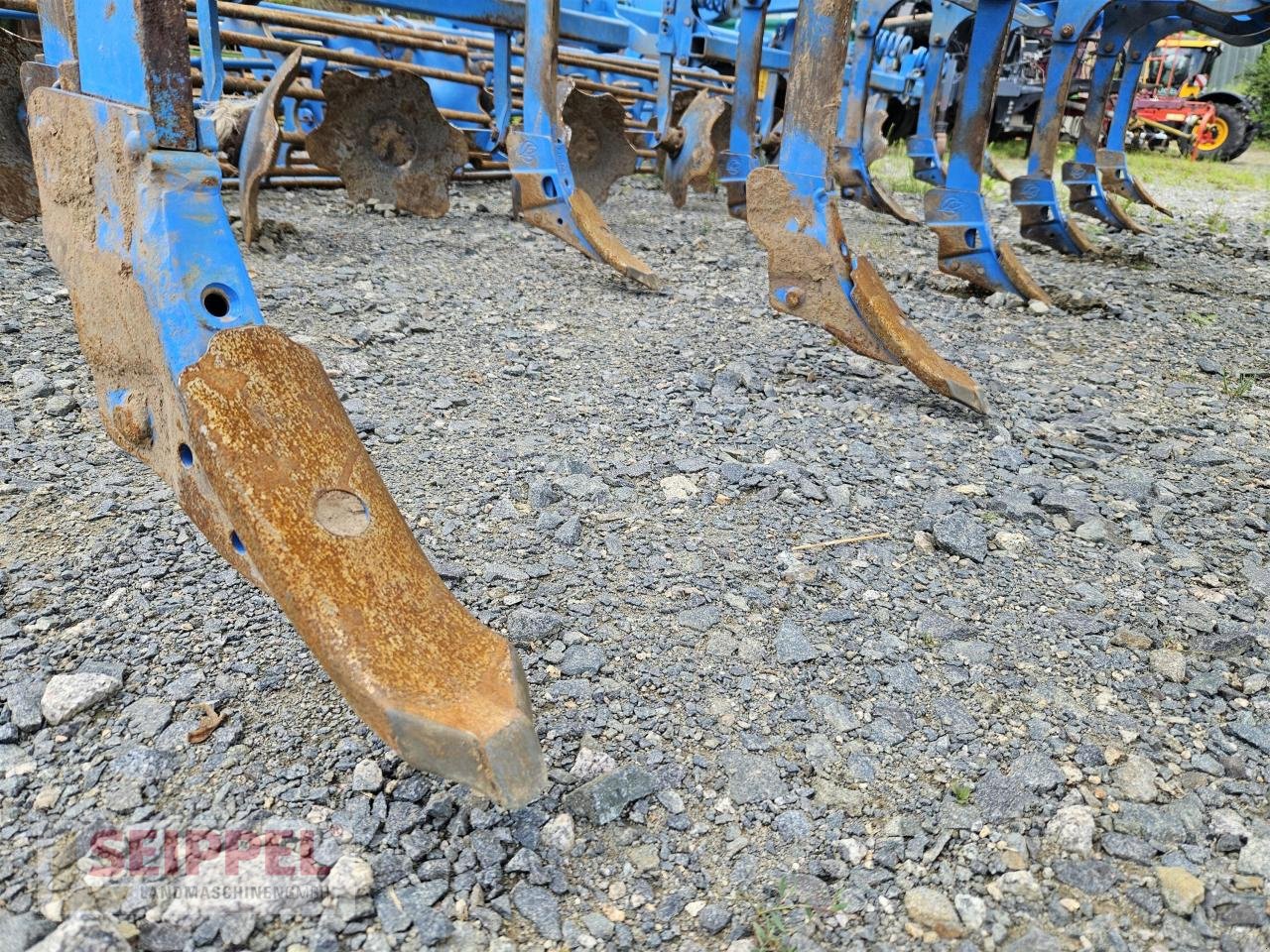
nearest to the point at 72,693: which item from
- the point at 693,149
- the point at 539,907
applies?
the point at 539,907

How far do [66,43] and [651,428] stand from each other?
48.0 inches

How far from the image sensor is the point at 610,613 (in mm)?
1364

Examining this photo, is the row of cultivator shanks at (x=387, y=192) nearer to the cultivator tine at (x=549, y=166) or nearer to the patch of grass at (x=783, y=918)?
the cultivator tine at (x=549, y=166)

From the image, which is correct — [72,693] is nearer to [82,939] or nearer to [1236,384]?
[82,939]

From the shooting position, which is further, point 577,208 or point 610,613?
point 577,208

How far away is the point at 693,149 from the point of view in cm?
466

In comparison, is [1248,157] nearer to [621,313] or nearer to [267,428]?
[621,313]

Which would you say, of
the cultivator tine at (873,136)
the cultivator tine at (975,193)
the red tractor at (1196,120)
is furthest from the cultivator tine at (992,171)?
the red tractor at (1196,120)

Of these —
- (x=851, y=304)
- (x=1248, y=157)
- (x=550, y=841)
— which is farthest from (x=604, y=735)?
(x=1248, y=157)

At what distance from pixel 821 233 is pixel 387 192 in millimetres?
2209

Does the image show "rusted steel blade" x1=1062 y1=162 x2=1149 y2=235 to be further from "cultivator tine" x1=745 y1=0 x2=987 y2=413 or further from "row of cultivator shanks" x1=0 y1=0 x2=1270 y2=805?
"cultivator tine" x1=745 y1=0 x2=987 y2=413

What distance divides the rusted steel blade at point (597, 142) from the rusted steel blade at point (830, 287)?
205 cm

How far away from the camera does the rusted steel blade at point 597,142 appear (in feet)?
13.4

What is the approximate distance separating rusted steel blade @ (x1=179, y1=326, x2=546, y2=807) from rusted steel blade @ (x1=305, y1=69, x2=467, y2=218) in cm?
286
